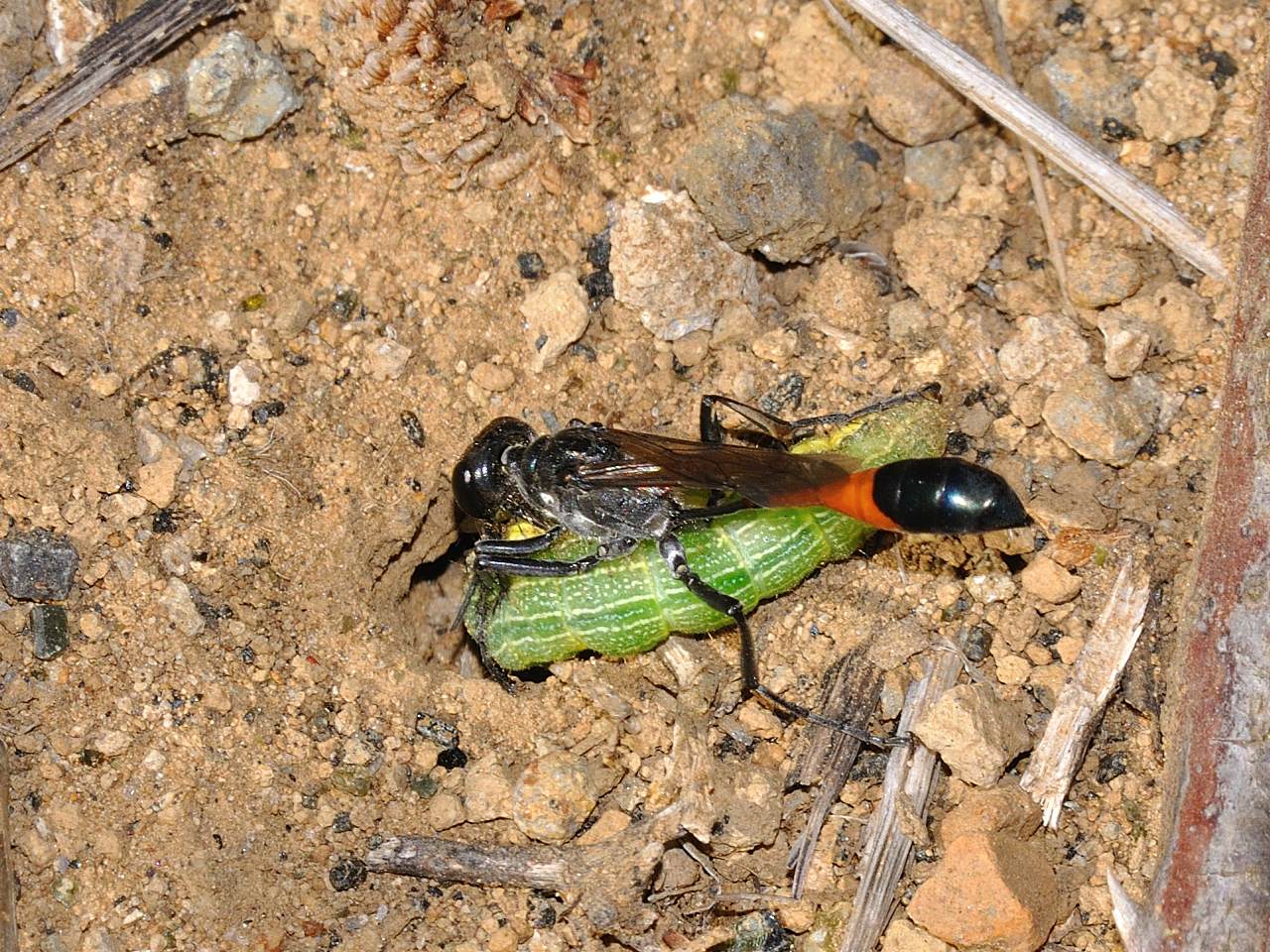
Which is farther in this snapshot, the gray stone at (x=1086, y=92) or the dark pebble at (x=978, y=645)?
the gray stone at (x=1086, y=92)

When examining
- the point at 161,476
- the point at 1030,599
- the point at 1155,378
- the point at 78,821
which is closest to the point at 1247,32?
the point at 1155,378

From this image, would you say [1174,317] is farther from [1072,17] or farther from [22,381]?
[22,381]

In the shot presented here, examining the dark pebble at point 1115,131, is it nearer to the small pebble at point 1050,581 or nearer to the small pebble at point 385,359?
the small pebble at point 1050,581

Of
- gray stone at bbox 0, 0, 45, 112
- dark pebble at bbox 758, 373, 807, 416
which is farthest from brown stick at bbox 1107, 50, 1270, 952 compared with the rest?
gray stone at bbox 0, 0, 45, 112

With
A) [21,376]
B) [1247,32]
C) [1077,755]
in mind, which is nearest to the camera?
[1077,755]

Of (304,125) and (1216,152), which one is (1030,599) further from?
(304,125)

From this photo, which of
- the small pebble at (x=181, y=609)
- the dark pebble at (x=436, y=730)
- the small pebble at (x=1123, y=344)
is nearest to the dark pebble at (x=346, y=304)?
the small pebble at (x=181, y=609)
